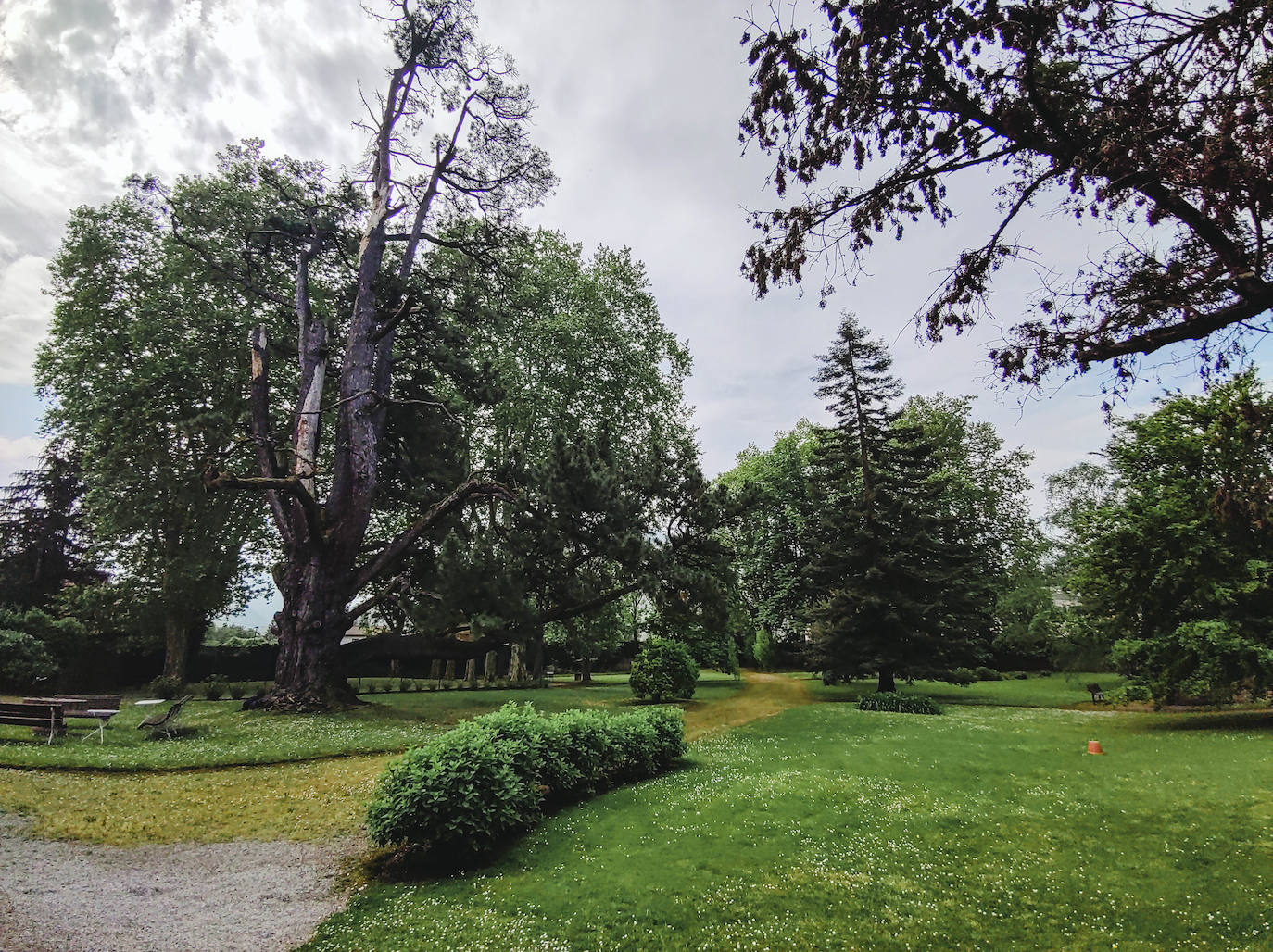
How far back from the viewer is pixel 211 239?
2088 cm

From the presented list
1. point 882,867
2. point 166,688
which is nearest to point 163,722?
point 166,688

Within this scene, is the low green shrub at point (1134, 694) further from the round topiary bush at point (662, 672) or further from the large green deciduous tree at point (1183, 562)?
the round topiary bush at point (662, 672)

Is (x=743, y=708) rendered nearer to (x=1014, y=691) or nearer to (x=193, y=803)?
(x=193, y=803)

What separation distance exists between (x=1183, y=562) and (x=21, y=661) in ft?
113

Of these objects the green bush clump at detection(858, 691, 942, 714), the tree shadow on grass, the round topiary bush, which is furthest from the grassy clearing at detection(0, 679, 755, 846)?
the tree shadow on grass

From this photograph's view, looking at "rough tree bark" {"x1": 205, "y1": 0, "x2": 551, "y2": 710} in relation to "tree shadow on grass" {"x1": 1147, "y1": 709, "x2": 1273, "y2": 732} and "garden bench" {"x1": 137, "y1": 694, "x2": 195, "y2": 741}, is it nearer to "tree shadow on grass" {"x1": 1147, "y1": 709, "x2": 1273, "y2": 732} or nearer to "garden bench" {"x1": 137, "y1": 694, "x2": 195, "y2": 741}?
"garden bench" {"x1": 137, "y1": 694, "x2": 195, "y2": 741}

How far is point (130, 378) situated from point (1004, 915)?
2780 centimetres

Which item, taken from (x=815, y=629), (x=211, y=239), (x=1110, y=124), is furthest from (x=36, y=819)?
(x=815, y=629)

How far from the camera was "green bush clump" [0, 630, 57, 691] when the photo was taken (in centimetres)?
1861

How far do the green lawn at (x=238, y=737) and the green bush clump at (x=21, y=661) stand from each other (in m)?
3.28

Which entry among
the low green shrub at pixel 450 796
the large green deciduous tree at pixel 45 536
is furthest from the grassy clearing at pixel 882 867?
the large green deciduous tree at pixel 45 536

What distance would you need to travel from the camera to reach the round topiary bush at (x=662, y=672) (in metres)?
19.4

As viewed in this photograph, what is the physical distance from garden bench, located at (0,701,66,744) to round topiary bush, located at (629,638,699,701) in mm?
14368

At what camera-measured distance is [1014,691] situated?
86.5 ft
